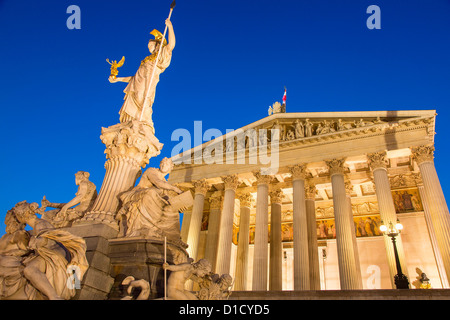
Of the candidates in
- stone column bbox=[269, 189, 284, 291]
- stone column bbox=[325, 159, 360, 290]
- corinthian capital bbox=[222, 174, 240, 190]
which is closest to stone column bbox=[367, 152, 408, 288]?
stone column bbox=[325, 159, 360, 290]

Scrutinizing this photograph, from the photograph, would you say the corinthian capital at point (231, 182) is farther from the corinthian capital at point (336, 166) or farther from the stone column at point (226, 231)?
the corinthian capital at point (336, 166)

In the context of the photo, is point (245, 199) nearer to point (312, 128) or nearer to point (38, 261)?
point (312, 128)

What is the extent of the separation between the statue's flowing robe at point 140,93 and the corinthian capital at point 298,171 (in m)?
16.1

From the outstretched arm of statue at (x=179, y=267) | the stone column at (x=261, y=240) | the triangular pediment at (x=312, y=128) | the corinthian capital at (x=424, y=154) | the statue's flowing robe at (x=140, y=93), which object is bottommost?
the outstretched arm of statue at (x=179, y=267)

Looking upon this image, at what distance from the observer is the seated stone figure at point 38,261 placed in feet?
12.4

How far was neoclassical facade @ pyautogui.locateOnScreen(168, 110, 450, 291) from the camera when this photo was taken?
19.0 metres

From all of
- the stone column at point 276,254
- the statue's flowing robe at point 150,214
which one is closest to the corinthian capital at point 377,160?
the stone column at point 276,254

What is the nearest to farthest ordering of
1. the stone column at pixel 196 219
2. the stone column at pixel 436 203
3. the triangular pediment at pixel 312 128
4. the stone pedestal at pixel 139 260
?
the stone pedestal at pixel 139 260, the stone column at pixel 436 203, the triangular pediment at pixel 312 128, the stone column at pixel 196 219

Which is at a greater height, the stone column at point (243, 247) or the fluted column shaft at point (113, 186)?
the stone column at point (243, 247)

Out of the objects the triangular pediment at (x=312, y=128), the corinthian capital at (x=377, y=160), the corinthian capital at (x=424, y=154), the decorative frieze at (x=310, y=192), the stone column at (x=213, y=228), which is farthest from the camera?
the stone column at (x=213, y=228)

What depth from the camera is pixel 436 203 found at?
17.6 metres
